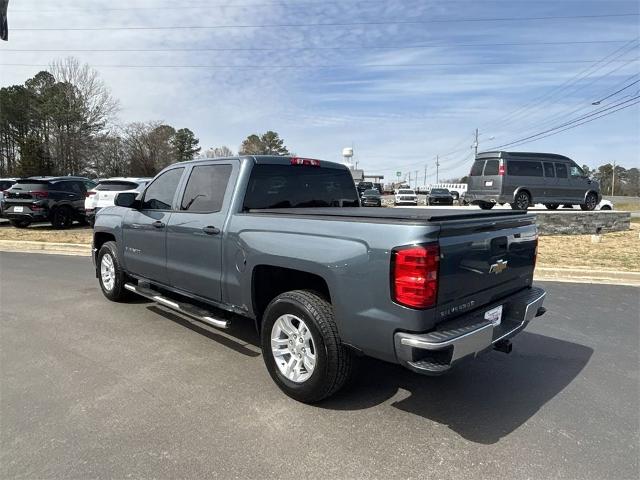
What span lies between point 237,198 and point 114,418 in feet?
6.54

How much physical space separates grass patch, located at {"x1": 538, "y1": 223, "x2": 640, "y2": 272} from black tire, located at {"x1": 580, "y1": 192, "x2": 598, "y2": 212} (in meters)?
3.69

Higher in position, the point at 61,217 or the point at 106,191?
the point at 106,191

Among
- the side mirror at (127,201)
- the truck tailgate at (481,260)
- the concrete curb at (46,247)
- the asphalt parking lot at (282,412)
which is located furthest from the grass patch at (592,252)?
the concrete curb at (46,247)

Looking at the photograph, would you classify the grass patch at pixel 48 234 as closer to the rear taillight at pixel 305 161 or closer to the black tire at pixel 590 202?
the rear taillight at pixel 305 161

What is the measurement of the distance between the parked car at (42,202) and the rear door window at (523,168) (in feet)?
49.9

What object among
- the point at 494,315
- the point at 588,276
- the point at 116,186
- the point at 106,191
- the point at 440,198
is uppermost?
the point at 116,186

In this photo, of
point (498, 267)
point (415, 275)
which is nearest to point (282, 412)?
point (415, 275)

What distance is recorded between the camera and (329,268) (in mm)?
3100

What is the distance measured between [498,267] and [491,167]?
1412 cm

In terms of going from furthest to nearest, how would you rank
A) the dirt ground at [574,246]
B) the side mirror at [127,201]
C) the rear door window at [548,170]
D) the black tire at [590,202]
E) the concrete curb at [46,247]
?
the black tire at [590,202]
the rear door window at [548,170]
the concrete curb at [46,247]
the dirt ground at [574,246]
the side mirror at [127,201]

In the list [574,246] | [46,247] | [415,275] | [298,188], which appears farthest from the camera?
[574,246]

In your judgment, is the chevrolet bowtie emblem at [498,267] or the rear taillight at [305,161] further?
the rear taillight at [305,161]

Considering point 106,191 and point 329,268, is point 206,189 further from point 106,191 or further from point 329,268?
point 106,191

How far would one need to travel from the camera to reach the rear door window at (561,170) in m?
16.9
